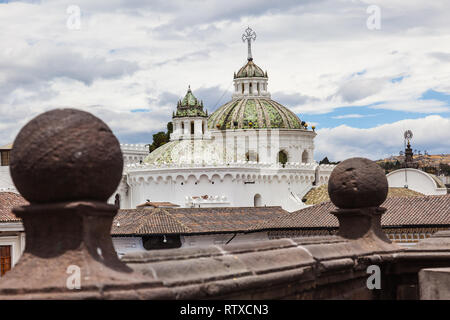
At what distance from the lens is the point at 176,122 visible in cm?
6544

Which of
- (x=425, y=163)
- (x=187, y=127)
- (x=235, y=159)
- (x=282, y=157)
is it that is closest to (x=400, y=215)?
(x=235, y=159)

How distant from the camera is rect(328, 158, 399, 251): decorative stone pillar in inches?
281

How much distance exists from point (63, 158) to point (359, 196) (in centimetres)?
367

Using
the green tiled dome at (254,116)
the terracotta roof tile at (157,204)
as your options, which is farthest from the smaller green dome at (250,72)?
the terracotta roof tile at (157,204)

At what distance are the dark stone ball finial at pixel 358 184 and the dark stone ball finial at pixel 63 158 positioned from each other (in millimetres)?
3317

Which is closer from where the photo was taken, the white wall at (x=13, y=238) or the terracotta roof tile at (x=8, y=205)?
the white wall at (x=13, y=238)

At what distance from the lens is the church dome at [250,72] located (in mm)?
72188

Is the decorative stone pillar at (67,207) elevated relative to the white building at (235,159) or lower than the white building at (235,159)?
lower

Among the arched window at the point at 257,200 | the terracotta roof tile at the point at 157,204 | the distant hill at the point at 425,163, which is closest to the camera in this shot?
the terracotta roof tile at the point at 157,204

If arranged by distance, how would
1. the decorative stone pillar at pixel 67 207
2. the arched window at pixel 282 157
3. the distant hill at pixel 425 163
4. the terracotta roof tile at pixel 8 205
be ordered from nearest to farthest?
the decorative stone pillar at pixel 67 207 → the terracotta roof tile at pixel 8 205 → the arched window at pixel 282 157 → the distant hill at pixel 425 163

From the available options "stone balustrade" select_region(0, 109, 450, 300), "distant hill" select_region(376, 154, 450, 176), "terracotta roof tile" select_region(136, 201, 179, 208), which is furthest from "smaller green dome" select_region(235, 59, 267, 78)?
"stone balustrade" select_region(0, 109, 450, 300)

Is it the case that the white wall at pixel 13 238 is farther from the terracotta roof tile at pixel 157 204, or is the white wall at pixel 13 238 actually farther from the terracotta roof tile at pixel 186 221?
the terracotta roof tile at pixel 157 204
